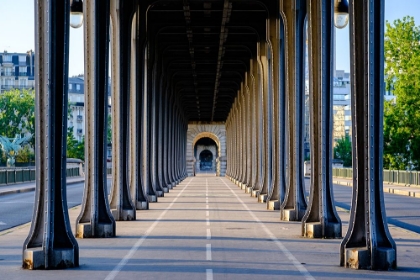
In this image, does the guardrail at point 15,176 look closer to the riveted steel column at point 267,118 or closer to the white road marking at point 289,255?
the riveted steel column at point 267,118

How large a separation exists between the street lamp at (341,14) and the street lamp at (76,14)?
257 inches

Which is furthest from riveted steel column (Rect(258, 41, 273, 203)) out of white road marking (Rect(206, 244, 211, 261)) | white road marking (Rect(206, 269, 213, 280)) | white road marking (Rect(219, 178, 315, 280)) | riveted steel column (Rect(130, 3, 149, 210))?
white road marking (Rect(206, 269, 213, 280))

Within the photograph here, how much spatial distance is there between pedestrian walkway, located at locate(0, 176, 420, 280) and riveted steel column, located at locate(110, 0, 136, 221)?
93cm

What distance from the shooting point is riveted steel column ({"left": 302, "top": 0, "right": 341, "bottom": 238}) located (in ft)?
72.6

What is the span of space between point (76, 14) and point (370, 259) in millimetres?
10985

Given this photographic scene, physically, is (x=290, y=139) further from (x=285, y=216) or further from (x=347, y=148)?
(x=347, y=148)

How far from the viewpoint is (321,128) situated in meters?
22.8

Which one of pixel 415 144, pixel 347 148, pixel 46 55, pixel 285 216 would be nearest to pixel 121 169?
pixel 285 216

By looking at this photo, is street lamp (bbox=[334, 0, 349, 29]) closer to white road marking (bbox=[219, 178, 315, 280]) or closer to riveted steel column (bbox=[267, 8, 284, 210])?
white road marking (bbox=[219, 178, 315, 280])

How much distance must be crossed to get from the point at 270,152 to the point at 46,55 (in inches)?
1052

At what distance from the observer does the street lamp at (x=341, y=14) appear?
76.1 ft

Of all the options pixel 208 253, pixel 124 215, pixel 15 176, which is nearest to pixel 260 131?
pixel 124 215

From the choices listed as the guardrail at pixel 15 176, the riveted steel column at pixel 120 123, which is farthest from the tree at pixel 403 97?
the riveted steel column at pixel 120 123

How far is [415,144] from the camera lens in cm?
7425
